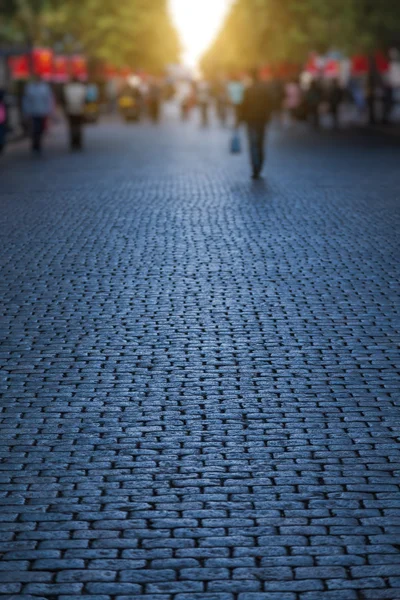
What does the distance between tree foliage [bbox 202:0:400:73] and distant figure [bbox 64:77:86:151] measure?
1543cm

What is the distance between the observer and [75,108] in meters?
33.6

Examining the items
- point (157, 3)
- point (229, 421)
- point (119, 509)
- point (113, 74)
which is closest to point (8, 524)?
point (119, 509)

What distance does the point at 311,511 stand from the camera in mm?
5332

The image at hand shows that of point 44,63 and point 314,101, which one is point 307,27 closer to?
point 44,63

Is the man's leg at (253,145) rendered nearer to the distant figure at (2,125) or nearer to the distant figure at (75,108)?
the distant figure at (2,125)

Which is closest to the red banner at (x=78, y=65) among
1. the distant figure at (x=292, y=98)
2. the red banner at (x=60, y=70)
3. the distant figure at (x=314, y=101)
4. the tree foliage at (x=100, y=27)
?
the red banner at (x=60, y=70)

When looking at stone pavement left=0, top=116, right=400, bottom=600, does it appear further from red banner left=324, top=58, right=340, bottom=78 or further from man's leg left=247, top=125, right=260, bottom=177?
red banner left=324, top=58, right=340, bottom=78

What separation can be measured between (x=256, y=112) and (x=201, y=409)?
615 inches

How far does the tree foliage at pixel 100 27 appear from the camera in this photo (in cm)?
4356

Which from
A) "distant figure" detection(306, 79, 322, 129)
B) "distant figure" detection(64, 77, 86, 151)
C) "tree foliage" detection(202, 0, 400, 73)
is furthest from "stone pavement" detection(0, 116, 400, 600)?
"distant figure" detection(306, 79, 322, 129)

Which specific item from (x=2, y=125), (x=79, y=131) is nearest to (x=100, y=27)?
(x=79, y=131)

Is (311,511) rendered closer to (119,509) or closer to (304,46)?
(119,509)

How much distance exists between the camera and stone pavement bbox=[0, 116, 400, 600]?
15.8 feet

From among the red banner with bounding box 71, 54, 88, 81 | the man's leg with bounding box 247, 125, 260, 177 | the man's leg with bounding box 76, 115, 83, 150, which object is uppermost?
the man's leg with bounding box 247, 125, 260, 177
